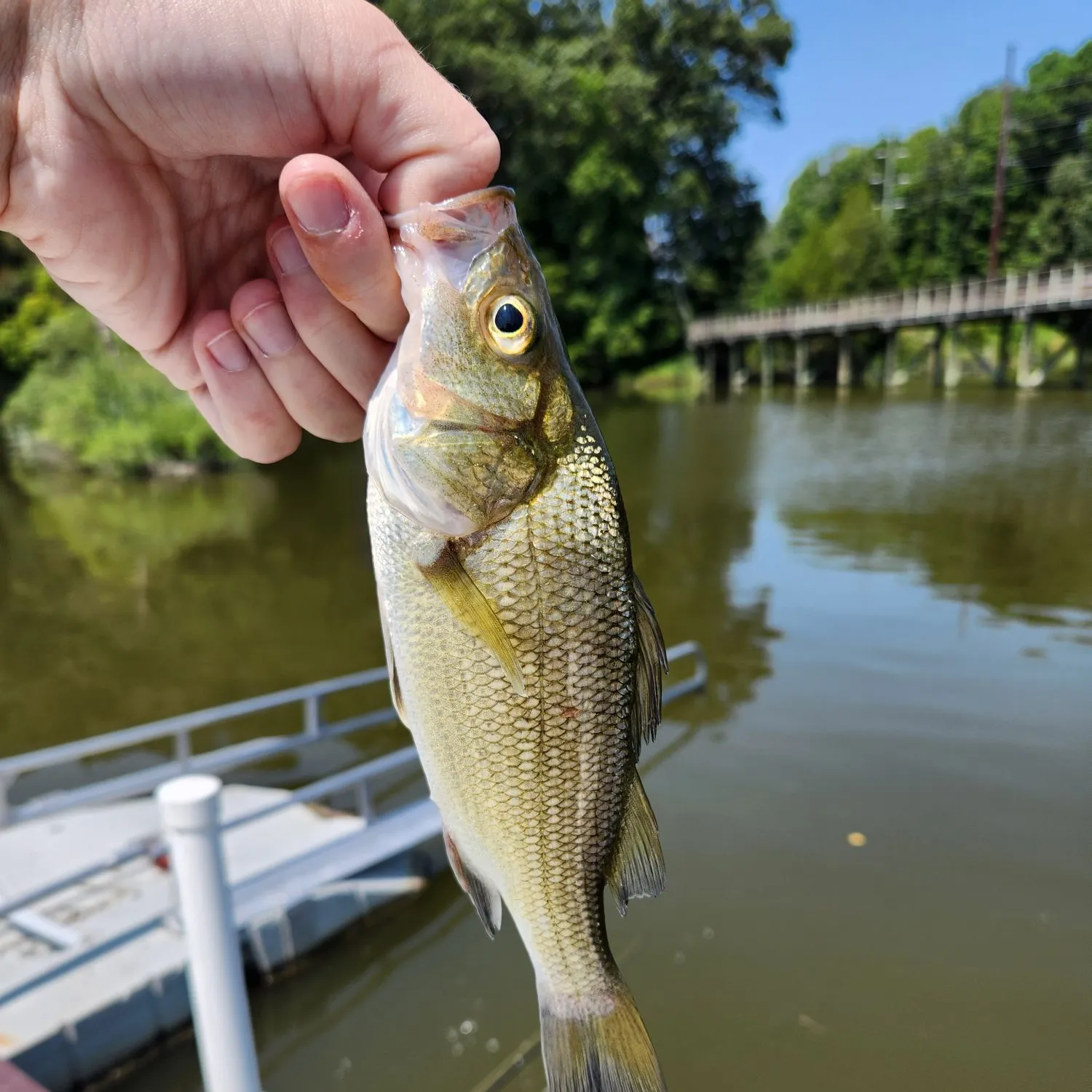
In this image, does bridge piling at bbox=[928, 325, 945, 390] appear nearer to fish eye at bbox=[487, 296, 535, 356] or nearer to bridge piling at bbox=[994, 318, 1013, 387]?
bridge piling at bbox=[994, 318, 1013, 387]

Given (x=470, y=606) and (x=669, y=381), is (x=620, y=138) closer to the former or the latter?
(x=669, y=381)

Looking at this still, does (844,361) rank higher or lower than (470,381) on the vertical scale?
lower

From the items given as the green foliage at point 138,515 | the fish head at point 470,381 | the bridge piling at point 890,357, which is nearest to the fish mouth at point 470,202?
the fish head at point 470,381

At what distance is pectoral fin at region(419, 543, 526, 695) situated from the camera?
145 cm

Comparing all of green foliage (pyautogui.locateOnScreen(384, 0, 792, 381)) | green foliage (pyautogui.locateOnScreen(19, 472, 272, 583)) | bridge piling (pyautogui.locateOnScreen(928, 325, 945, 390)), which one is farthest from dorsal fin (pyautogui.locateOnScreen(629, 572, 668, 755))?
bridge piling (pyautogui.locateOnScreen(928, 325, 945, 390))

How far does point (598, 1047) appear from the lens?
1523 mm

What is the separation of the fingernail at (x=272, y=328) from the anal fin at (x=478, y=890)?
114cm

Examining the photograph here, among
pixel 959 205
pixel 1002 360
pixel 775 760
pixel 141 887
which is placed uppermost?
pixel 959 205

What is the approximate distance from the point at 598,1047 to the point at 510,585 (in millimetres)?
882

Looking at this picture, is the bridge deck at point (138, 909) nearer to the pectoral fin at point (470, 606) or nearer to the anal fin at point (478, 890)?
the anal fin at point (478, 890)

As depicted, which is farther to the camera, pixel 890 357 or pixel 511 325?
pixel 890 357

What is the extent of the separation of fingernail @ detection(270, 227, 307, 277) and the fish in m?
0.33

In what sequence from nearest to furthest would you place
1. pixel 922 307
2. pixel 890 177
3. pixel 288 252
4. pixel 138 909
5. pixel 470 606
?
1. pixel 470 606
2. pixel 288 252
3. pixel 138 909
4. pixel 922 307
5. pixel 890 177

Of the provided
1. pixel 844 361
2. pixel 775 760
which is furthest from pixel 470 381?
pixel 844 361
